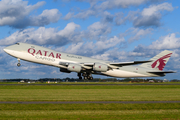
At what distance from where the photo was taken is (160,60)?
2368 inches

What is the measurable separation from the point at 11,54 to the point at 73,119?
1380 inches

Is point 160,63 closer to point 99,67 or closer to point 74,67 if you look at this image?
point 99,67

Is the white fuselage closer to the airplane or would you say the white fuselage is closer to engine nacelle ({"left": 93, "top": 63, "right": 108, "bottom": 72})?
the airplane

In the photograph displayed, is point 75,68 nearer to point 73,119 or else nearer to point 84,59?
point 84,59

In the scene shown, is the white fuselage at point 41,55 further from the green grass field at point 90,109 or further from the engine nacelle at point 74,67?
the green grass field at point 90,109

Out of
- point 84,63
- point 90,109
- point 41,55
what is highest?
point 41,55

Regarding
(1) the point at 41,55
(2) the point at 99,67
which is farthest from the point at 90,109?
(2) the point at 99,67

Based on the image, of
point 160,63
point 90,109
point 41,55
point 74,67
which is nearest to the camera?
point 90,109

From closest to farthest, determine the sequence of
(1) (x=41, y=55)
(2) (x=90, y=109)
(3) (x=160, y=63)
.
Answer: (2) (x=90, y=109) < (1) (x=41, y=55) < (3) (x=160, y=63)

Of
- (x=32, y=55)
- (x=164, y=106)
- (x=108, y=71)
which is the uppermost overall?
(x=32, y=55)

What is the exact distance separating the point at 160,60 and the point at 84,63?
77.1ft

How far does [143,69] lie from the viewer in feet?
190

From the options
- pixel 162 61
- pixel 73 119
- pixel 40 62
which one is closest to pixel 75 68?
pixel 40 62

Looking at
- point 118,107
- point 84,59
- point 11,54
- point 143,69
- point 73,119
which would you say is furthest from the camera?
point 143,69
